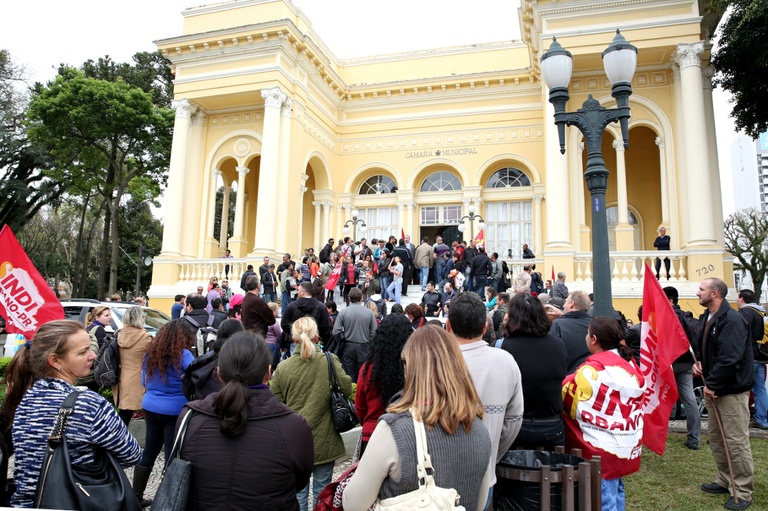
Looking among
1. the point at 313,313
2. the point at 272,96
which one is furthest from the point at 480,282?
the point at 272,96

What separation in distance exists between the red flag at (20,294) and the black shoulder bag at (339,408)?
344 cm

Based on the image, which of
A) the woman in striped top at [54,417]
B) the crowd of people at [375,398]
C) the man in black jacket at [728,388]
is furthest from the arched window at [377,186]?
the woman in striped top at [54,417]

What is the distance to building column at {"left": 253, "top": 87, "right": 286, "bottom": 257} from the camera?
62.7 feet

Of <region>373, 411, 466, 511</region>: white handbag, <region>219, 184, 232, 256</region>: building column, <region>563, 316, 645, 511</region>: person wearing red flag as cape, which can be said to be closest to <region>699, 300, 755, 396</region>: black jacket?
<region>563, 316, 645, 511</region>: person wearing red flag as cape

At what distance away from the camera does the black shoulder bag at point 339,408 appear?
3.91m

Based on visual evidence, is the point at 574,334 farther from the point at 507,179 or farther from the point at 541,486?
the point at 507,179

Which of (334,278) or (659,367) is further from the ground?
(334,278)

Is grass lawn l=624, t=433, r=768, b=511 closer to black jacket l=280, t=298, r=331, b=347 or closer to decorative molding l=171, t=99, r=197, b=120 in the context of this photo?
black jacket l=280, t=298, r=331, b=347

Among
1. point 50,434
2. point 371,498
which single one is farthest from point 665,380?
point 50,434

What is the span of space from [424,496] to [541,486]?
1196mm

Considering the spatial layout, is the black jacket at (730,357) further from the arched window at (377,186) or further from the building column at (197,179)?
the arched window at (377,186)

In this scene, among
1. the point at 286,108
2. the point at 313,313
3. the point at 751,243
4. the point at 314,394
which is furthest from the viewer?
the point at 751,243

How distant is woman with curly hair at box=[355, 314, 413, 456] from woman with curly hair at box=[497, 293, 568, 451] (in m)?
0.79

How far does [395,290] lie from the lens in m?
15.2
